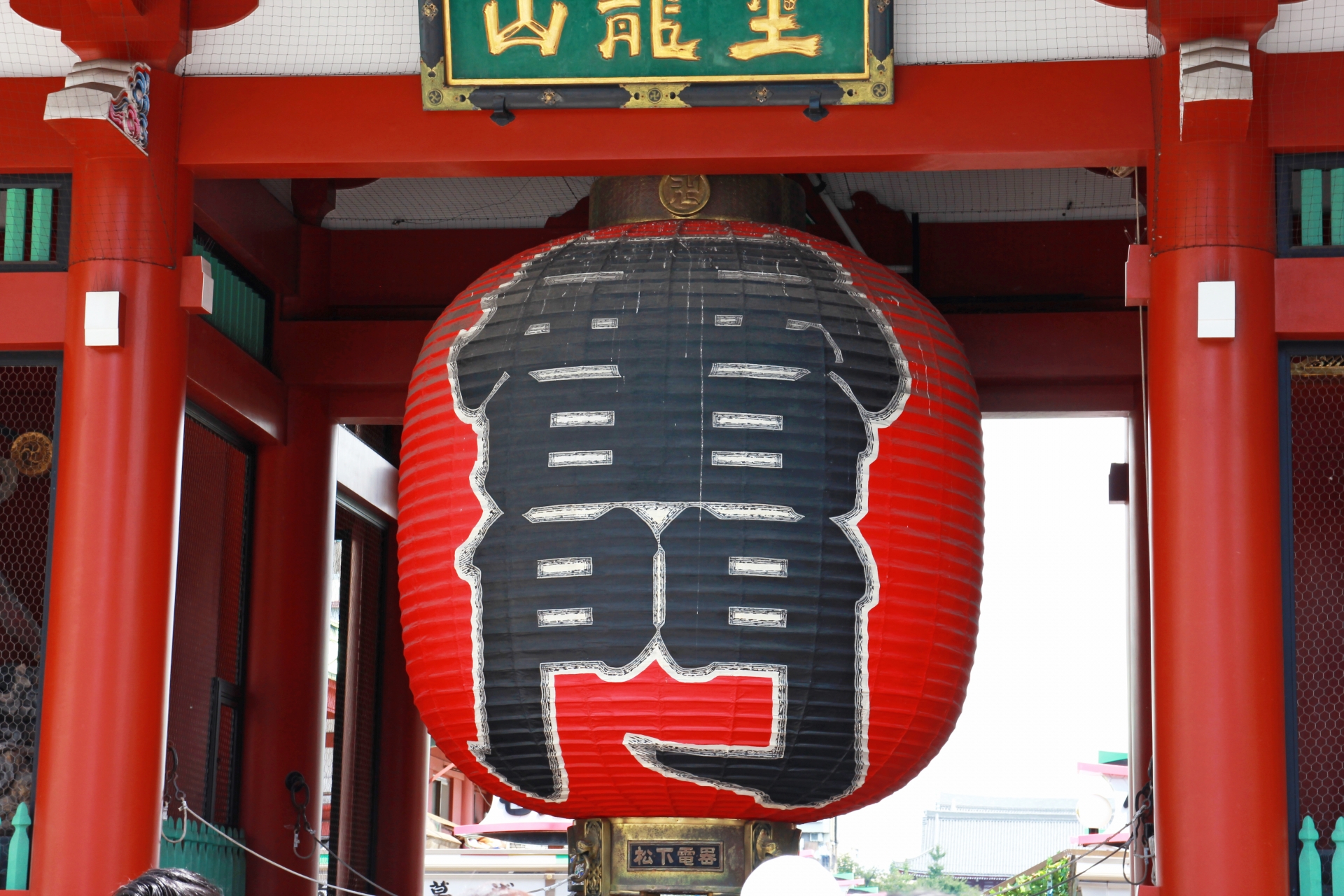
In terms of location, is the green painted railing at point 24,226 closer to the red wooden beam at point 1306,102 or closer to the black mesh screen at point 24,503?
the black mesh screen at point 24,503

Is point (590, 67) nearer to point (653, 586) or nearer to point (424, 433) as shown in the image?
point (424, 433)

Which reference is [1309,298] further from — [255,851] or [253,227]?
[255,851]

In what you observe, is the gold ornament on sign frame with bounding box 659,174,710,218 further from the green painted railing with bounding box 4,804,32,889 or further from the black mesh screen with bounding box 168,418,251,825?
the green painted railing with bounding box 4,804,32,889

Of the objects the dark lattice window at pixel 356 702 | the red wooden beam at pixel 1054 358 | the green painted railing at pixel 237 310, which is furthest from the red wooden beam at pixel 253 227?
the red wooden beam at pixel 1054 358

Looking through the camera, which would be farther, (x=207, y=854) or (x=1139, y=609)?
(x=1139, y=609)

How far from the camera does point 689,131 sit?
17.2ft

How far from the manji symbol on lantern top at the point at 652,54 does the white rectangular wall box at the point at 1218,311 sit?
1118mm

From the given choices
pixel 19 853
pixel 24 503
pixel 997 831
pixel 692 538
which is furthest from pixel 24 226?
pixel 997 831

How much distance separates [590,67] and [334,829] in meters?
4.69

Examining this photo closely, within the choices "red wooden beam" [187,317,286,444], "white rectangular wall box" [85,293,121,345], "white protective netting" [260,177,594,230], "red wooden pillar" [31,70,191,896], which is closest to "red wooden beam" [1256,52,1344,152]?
"white protective netting" [260,177,594,230]

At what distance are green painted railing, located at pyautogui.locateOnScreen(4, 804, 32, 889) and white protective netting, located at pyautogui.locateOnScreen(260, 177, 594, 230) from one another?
3048 millimetres

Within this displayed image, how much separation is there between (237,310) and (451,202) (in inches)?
41.6

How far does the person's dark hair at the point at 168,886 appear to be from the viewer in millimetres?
1968

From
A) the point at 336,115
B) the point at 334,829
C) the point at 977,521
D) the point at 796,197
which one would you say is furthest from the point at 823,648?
the point at 334,829
